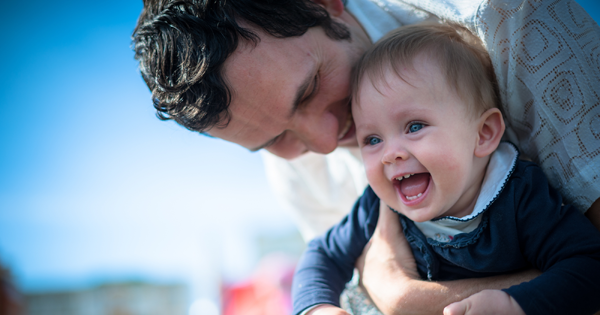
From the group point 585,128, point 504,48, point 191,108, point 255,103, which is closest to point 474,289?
point 585,128

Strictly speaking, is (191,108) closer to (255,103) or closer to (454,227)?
(255,103)

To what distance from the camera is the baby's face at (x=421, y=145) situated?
3.37 feet

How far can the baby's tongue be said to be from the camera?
1084 millimetres

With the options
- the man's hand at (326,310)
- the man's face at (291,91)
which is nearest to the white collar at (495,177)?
the man's hand at (326,310)

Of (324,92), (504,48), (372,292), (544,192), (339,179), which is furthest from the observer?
(339,179)

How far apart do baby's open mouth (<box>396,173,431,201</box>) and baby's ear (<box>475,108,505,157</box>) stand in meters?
0.17

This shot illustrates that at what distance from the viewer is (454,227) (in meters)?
1.12

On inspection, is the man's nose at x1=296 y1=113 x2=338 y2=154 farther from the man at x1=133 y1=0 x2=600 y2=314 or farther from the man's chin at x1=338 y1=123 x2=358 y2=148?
the man's chin at x1=338 y1=123 x2=358 y2=148

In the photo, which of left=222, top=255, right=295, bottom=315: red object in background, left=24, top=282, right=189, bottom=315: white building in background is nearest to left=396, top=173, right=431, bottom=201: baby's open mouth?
left=222, top=255, right=295, bottom=315: red object in background

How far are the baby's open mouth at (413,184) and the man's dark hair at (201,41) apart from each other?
0.61 m

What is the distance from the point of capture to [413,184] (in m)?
1.10

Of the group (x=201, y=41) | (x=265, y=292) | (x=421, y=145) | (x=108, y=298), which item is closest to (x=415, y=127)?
(x=421, y=145)

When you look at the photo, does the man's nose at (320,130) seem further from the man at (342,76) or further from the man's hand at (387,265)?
the man's hand at (387,265)

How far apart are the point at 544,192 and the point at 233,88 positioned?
3.04 ft
